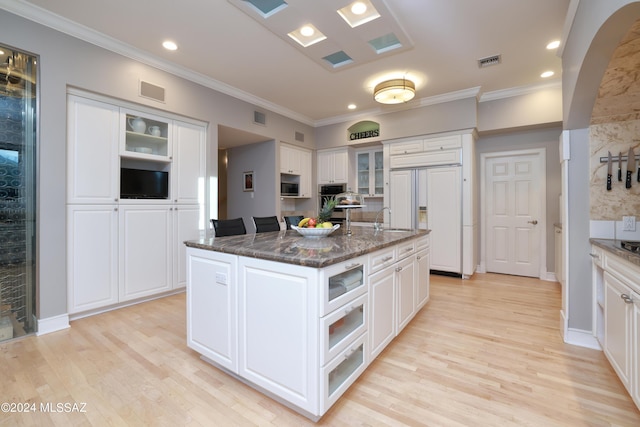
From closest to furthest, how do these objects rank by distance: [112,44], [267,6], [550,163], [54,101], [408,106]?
[267,6]
[54,101]
[112,44]
[550,163]
[408,106]

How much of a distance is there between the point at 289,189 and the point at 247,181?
0.82 meters

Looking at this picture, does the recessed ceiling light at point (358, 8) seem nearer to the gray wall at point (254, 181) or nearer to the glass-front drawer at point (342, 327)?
the glass-front drawer at point (342, 327)

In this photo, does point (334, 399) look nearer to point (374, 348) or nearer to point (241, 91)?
point (374, 348)

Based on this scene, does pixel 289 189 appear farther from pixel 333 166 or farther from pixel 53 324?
pixel 53 324

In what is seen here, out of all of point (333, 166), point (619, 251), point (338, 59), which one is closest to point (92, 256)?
point (338, 59)

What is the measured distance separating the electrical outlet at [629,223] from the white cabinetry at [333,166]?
153 inches

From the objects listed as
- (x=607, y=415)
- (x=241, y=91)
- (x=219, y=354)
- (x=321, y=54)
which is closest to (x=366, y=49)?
(x=321, y=54)

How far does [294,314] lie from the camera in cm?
146

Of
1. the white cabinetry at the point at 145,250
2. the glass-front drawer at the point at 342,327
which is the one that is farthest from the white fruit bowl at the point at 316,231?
the white cabinetry at the point at 145,250

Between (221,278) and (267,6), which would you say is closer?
(221,278)

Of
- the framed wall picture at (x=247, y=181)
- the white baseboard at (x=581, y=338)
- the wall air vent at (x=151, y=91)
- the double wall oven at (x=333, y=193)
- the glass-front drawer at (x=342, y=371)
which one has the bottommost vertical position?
the white baseboard at (x=581, y=338)

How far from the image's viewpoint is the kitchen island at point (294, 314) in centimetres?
142

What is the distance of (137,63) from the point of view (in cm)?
314

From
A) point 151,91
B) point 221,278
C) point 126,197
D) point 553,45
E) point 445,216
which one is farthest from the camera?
point 445,216
